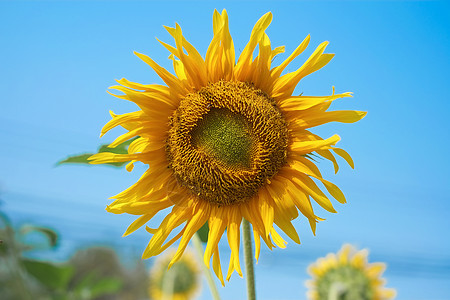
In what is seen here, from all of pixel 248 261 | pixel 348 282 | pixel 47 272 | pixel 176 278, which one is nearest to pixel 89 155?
pixel 248 261

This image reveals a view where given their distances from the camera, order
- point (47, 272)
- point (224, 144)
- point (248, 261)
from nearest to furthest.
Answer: point (248, 261)
point (224, 144)
point (47, 272)

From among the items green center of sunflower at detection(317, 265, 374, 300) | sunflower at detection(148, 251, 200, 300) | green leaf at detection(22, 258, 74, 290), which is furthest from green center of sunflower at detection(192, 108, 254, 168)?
sunflower at detection(148, 251, 200, 300)

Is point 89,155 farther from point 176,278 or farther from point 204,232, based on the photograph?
point 176,278

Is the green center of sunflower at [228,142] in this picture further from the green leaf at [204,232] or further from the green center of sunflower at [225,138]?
the green leaf at [204,232]

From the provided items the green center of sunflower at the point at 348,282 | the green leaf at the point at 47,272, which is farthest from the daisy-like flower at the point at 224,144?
the green center of sunflower at the point at 348,282

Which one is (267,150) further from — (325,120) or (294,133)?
(325,120)

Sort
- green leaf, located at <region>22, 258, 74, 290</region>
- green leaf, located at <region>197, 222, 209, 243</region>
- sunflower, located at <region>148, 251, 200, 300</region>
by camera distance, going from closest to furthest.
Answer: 1. green leaf, located at <region>197, 222, 209, 243</region>
2. green leaf, located at <region>22, 258, 74, 290</region>
3. sunflower, located at <region>148, 251, 200, 300</region>

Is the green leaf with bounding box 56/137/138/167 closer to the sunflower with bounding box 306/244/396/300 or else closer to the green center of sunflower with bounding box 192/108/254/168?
the green center of sunflower with bounding box 192/108/254/168
